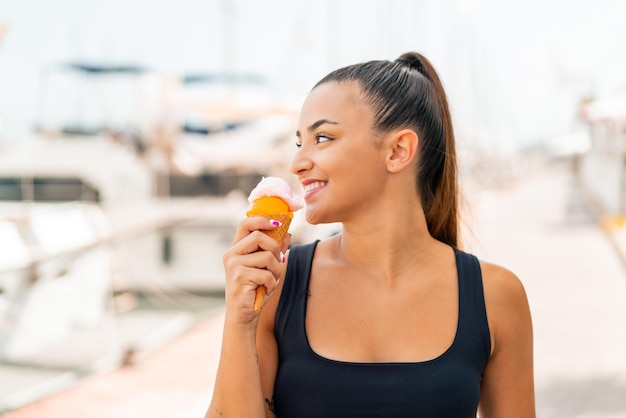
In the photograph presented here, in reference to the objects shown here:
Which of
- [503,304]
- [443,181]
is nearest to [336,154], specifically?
[443,181]

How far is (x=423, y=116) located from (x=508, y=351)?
0.61 metres

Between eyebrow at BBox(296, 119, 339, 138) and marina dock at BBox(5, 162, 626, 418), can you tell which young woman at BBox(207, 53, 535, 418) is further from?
marina dock at BBox(5, 162, 626, 418)

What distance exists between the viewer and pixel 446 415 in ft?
5.28

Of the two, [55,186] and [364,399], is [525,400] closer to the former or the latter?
[364,399]

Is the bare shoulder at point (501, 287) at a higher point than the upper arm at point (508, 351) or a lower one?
higher

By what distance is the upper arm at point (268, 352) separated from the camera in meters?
1.66

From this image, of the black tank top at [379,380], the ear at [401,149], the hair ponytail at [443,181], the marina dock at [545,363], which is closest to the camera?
the black tank top at [379,380]

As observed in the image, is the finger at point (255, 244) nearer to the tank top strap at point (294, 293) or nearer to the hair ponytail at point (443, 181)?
the tank top strap at point (294, 293)

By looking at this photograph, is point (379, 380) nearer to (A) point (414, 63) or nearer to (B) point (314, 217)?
(B) point (314, 217)

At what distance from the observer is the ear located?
1.71 metres

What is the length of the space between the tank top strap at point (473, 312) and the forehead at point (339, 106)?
0.46m

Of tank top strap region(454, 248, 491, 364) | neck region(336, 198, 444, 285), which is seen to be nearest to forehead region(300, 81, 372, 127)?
neck region(336, 198, 444, 285)

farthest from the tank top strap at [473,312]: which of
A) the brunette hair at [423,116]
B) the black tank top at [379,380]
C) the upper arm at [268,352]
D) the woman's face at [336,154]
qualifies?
the upper arm at [268,352]

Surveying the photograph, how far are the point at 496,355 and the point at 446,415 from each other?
214mm
